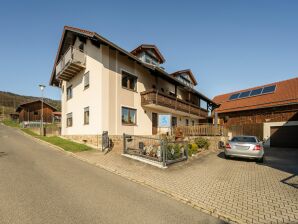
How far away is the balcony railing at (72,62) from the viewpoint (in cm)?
1698

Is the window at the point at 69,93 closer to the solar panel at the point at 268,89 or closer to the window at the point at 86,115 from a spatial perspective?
the window at the point at 86,115

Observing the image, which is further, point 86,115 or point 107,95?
point 86,115

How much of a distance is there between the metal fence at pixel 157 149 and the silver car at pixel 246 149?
2929mm

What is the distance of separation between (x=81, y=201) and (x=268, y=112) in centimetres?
2384

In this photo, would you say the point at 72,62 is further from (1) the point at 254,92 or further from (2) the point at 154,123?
(1) the point at 254,92

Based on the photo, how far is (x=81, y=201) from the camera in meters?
5.25

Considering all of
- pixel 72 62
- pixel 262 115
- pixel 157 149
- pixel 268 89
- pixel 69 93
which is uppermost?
pixel 72 62

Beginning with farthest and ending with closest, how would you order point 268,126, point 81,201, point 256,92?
1. point 256,92
2. point 268,126
3. point 81,201

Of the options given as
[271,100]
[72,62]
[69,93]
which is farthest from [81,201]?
[271,100]

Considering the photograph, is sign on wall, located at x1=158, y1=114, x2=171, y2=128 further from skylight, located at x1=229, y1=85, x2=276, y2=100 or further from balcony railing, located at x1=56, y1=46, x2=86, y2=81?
skylight, located at x1=229, y1=85, x2=276, y2=100

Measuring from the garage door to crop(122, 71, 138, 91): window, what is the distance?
52.8 feet

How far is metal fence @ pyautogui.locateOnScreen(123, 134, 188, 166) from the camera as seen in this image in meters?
9.57

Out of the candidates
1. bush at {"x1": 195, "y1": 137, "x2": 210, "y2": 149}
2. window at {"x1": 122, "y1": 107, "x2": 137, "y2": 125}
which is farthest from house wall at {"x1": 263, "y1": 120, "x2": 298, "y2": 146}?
window at {"x1": 122, "y1": 107, "x2": 137, "y2": 125}

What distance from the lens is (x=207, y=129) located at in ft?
62.3
